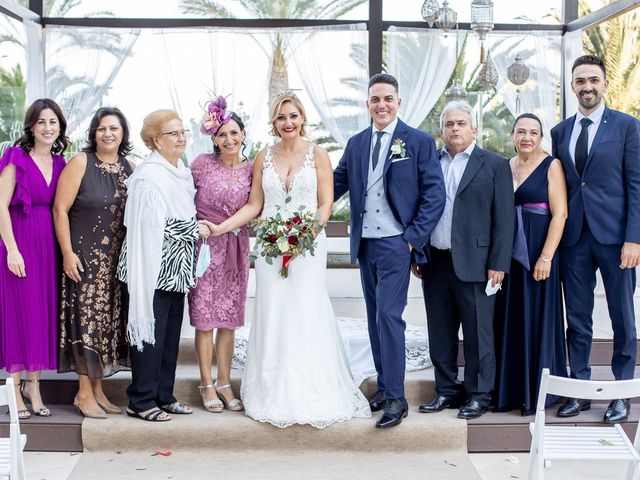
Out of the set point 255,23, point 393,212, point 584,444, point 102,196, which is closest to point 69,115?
point 255,23

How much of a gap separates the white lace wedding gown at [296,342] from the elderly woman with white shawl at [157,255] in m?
0.39

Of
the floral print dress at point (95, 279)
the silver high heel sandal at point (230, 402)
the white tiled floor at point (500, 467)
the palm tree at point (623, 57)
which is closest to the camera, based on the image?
the white tiled floor at point (500, 467)

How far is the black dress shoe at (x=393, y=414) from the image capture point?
4230 millimetres

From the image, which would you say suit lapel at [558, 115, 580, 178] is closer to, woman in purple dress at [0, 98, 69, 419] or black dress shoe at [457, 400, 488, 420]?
black dress shoe at [457, 400, 488, 420]

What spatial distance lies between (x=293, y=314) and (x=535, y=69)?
654 centimetres

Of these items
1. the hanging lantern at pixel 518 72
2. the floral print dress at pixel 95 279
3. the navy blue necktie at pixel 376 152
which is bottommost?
the floral print dress at pixel 95 279

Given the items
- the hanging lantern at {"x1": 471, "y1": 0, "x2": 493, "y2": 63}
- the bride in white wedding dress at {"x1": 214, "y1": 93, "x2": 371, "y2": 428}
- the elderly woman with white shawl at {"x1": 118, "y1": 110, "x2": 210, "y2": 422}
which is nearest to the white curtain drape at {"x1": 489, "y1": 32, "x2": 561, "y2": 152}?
the hanging lantern at {"x1": 471, "y1": 0, "x2": 493, "y2": 63}

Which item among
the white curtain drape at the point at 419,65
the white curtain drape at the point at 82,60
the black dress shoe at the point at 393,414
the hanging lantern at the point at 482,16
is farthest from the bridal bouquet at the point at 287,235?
the white curtain drape at the point at 82,60

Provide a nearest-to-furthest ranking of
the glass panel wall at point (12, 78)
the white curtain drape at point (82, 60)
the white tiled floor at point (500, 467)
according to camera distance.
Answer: the white tiled floor at point (500, 467) → the glass panel wall at point (12, 78) → the white curtain drape at point (82, 60)

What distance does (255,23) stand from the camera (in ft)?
31.5

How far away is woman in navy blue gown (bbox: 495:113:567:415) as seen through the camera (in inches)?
169

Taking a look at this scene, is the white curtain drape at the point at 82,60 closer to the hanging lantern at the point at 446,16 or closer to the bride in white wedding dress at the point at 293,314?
the hanging lantern at the point at 446,16

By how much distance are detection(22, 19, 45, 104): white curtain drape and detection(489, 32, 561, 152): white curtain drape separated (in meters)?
5.13

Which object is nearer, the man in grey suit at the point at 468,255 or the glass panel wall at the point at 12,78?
the man in grey suit at the point at 468,255
